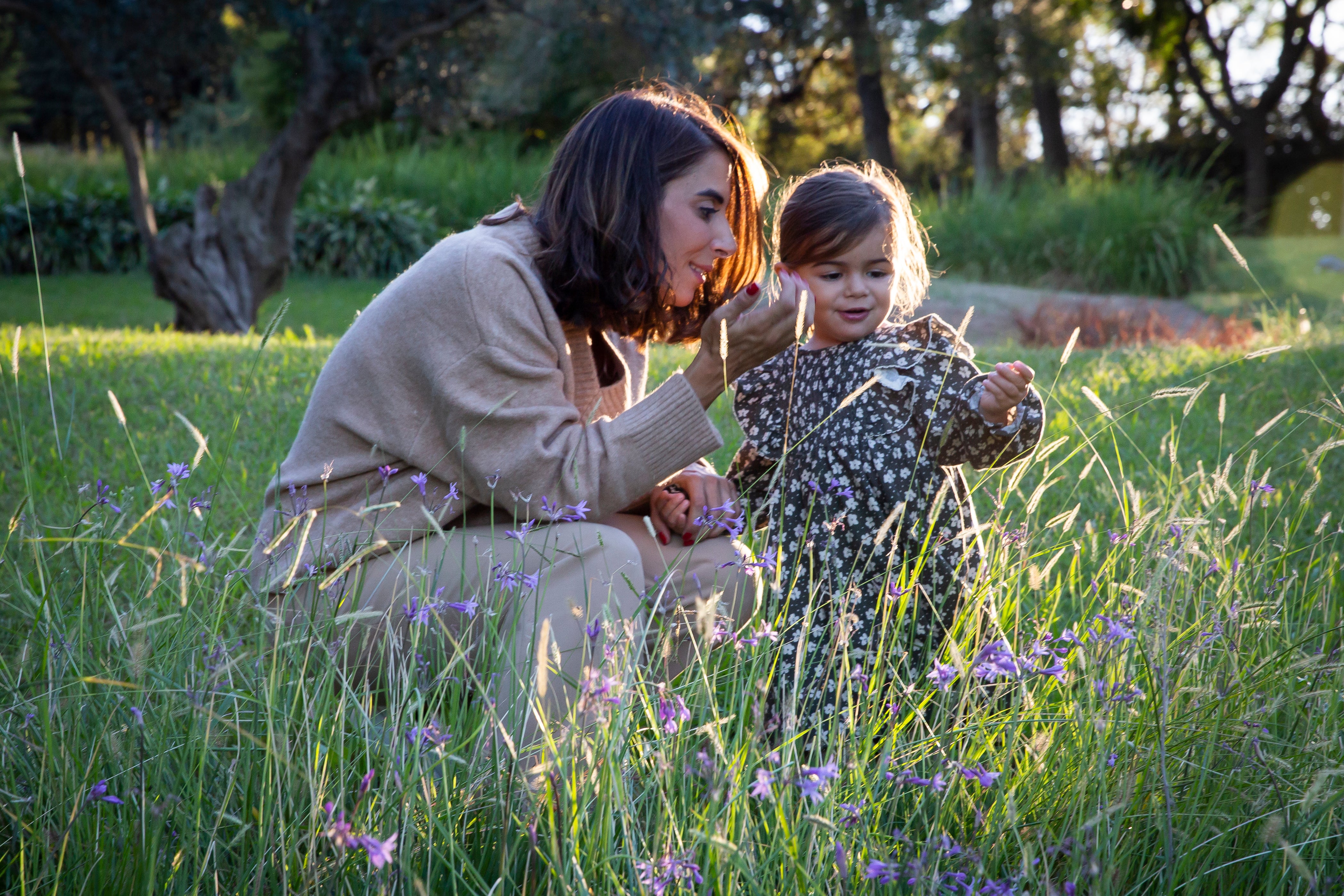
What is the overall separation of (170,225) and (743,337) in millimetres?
14293

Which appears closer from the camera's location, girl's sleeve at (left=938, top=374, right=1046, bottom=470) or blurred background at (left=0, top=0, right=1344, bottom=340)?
girl's sleeve at (left=938, top=374, right=1046, bottom=470)

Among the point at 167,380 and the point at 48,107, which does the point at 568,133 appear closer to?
the point at 167,380

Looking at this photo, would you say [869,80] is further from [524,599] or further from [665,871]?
[665,871]

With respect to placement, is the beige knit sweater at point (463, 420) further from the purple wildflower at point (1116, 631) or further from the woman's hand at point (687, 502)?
the purple wildflower at point (1116, 631)

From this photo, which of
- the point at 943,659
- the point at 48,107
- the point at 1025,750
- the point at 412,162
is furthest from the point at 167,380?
the point at 48,107

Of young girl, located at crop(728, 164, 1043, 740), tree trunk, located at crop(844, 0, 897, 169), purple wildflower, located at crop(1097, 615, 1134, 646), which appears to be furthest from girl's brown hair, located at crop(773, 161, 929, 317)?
tree trunk, located at crop(844, 0, 897, 169)

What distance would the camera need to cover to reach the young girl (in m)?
2.41

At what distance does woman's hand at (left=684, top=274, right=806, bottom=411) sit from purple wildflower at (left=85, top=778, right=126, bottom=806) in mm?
1304

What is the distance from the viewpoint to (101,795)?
4.40 ft

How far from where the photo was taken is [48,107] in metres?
31.1

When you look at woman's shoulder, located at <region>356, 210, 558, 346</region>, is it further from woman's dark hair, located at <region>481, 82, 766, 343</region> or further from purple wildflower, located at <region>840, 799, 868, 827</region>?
purple wildflower, located at <region>840, 799, 868, 827</region>

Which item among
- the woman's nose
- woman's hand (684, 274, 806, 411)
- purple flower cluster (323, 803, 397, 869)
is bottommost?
purple flower cluster (323, 803, 397, 869)

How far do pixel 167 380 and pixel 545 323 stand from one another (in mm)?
3731

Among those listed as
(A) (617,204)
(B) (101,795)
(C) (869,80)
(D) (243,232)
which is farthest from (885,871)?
(C) (869,80)
